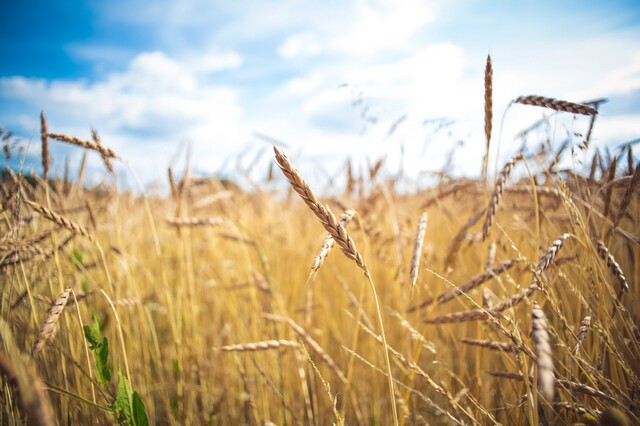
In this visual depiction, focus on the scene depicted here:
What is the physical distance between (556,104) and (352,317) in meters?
0.72

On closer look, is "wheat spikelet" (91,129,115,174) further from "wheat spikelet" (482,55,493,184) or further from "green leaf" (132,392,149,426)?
"wheat spikelet" (482,55,493,184)

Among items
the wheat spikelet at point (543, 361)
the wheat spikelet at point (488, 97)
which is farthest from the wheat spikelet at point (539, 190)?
the wheat spikelet at point (543, 361)

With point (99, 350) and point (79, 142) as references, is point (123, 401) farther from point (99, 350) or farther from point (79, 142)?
point (79, 142)

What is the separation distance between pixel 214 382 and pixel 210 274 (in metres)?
0.86

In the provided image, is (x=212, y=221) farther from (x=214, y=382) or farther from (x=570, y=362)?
(x=570, y=362)

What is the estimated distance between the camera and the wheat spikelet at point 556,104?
0.70 metres

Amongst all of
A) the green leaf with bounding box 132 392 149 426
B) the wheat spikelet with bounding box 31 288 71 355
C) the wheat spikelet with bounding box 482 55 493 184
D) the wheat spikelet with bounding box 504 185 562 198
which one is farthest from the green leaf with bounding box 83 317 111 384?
the wheat spikelet with bounding box 504 185 562 198

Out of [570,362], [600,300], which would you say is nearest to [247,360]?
[570,362]

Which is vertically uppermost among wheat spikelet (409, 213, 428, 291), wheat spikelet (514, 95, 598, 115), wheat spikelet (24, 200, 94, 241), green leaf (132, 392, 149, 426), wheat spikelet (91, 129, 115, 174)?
wheat spikelet (91, 129, 115, 174)

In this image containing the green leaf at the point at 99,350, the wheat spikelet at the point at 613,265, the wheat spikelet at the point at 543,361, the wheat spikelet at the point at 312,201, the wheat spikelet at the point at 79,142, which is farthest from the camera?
the wheat spikelet at the point at 79,142

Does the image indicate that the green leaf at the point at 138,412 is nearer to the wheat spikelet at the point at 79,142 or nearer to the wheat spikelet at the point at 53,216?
Result: the wheat spikelet at the point at 53,216

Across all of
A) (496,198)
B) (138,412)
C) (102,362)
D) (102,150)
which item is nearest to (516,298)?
(496,198)

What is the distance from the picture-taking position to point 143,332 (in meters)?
1.34

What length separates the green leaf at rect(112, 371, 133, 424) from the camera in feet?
2.31
